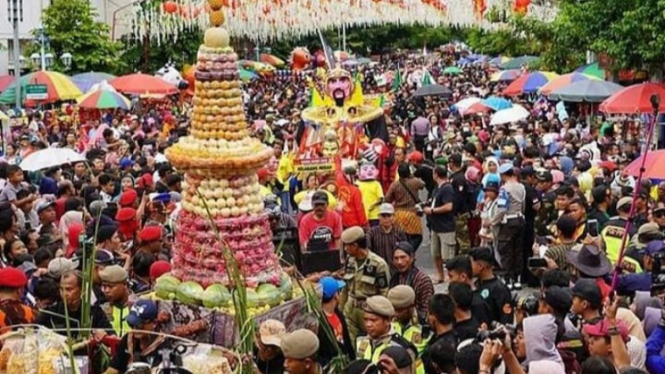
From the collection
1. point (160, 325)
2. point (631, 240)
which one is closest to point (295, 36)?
point (631, 240)

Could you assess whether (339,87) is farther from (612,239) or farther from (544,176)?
(612,239)

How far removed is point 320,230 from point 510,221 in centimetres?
267

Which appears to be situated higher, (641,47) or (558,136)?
(641,47)

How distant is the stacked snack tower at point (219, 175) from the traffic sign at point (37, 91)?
17.6 metres

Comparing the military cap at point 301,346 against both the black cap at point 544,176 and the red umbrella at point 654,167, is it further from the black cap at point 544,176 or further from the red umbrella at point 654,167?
the black cap at point 544,176

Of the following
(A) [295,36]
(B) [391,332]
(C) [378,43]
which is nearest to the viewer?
(B) [391,332]

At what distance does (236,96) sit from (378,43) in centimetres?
6274

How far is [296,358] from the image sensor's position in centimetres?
658

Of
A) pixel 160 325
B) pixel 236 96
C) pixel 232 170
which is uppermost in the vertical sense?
pixel 236 96

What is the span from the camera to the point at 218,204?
8750 millimetres

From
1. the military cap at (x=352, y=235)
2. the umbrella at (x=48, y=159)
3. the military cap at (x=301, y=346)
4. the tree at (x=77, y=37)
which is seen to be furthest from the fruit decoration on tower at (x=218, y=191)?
the tree at (x=77, y=37)

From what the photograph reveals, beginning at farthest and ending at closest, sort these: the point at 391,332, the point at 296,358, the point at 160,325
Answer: the point at 160,325 → the point at 391,332 → the point at 296,358

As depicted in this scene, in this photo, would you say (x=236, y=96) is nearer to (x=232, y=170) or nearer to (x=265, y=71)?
(x=232, y=170)

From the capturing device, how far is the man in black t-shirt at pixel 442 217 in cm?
1381
